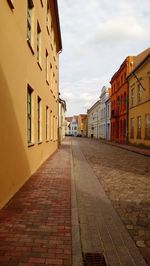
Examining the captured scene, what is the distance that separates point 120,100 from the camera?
126 ft

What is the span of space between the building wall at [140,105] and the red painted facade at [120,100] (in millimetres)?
2889

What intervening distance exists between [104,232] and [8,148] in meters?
2.83

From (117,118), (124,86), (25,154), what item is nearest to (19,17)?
(25,154)

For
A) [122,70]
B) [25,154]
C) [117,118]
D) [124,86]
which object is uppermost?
[122,70]

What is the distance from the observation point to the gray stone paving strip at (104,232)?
3.60 meters

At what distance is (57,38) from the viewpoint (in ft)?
75.0

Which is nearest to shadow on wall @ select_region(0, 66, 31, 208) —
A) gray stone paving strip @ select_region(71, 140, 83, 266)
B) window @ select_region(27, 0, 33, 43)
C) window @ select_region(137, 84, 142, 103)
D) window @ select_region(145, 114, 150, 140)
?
gray stone paving strip @ select_region(71, 140, 83, 266)

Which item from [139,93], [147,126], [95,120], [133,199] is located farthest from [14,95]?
[95,120]

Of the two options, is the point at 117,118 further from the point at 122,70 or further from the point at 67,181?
the point at 67,181

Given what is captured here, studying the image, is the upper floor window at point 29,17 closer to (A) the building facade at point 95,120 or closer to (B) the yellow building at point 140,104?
(B) the yellow building at point 140,104

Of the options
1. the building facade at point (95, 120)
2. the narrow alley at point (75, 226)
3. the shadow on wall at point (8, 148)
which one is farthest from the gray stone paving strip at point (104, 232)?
the building facade at point (95, 120)

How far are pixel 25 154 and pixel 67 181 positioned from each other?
5.16 ft

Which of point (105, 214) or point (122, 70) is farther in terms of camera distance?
point (122, 70)

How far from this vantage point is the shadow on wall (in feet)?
18.1
